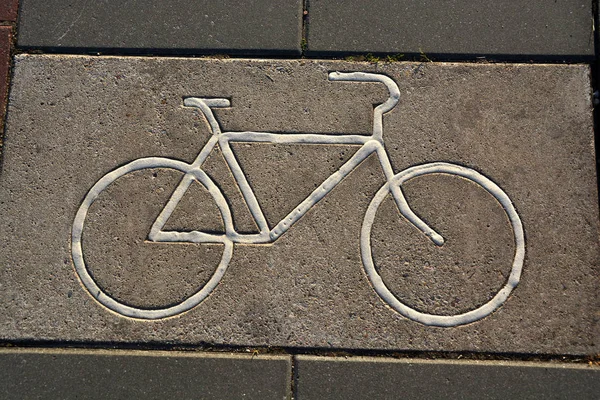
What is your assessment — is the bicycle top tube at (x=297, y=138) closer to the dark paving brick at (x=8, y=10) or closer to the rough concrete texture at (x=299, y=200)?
the rough concrete texture at (x=299, y=200)

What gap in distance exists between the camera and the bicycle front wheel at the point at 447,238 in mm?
2812

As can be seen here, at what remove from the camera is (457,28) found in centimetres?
308

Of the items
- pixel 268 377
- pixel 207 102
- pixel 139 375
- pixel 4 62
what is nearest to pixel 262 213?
pixel 207 102

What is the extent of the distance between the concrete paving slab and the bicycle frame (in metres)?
0.80

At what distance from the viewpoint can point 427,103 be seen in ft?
9.84

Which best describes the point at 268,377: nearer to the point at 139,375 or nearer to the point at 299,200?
the point at 139,375

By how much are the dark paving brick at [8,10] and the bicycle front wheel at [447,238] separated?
2.98m

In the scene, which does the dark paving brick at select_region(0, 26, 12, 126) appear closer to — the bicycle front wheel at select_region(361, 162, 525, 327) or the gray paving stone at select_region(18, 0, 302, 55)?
the gray paving stone at select_region(18, 0, 302, 55)

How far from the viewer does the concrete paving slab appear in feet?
9.04

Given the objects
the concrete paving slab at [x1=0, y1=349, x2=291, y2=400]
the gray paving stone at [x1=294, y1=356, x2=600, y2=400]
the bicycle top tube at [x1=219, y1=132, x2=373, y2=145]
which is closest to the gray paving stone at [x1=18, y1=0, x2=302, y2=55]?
the bicycle top tube at [x1=219, y1=132, x2=373, y2=145]

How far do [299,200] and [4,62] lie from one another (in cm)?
238

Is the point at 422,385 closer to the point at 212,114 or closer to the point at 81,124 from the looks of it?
the point at 212,114

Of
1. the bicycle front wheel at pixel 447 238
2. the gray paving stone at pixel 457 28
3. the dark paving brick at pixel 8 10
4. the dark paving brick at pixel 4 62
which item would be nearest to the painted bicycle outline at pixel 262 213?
the bicycle front wheel at pixel 447 238

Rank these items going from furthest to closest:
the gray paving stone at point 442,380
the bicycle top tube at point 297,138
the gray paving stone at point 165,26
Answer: the gray paving stone at point 165,26 → the bicycle top tube at point 297,138 → the gray paving stone at point 442,380
